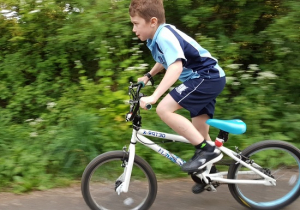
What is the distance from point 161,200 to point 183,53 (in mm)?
1515

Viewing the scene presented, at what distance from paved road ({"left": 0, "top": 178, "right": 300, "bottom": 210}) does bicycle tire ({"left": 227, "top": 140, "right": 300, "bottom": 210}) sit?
0.11 metres

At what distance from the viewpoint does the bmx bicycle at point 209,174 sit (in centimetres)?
289

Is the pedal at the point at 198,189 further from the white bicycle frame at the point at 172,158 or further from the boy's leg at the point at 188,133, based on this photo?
the boy's leg at the point at 188,133

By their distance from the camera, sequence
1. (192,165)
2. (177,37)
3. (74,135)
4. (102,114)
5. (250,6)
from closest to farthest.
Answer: (177,37)
(192,165)
(74,135)
(102,114)
(250,6)

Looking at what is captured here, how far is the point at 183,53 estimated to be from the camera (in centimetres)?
262

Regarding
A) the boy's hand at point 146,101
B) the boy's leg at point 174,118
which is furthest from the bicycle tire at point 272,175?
the boy's hand at point 146,101

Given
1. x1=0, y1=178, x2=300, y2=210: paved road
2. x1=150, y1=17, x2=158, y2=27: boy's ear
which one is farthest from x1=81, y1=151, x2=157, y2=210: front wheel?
x1=150, y1=17, x2=158, y2=27: boy's ear

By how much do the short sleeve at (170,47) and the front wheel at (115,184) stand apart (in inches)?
36.7

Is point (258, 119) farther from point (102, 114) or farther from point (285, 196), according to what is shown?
point (102, 114)

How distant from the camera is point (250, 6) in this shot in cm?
501

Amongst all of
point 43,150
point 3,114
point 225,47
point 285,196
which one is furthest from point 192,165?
point 3,114

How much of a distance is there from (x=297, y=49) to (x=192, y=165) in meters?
2.73

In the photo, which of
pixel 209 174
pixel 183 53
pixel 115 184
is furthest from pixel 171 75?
pixel 115 184

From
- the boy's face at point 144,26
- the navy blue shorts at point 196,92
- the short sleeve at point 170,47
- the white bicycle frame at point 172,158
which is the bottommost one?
the white bicycle frame at point 172,158
